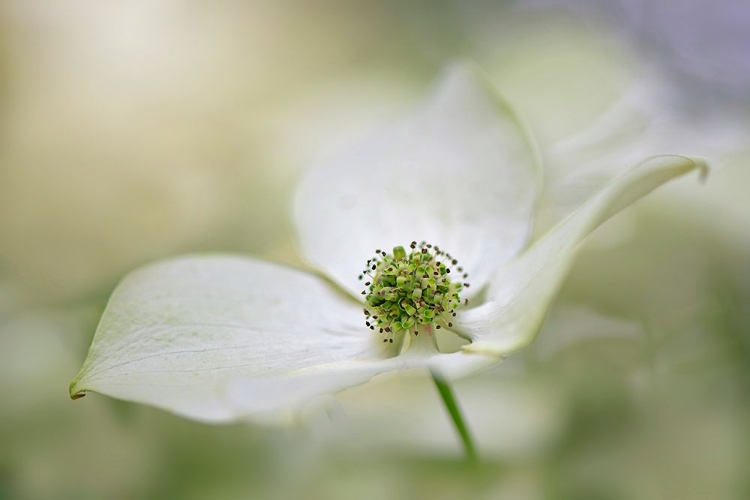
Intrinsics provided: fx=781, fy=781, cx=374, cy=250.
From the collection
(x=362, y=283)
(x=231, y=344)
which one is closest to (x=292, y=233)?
(x=362, y=283)

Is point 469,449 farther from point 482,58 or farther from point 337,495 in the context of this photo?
point 482,58

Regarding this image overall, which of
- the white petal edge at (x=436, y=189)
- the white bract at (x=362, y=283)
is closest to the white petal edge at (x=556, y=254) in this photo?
the white bract at (x=362, y=283)

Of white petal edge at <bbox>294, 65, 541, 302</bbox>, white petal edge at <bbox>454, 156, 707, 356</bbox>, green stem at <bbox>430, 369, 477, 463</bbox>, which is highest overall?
white petal edge at <bbox>294, 65, 541, 302</bbox>

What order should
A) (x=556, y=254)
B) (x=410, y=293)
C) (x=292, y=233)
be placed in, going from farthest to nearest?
1. (x=292, y=233)
2. (x=410, y=293)
3. (x=556, y=254)

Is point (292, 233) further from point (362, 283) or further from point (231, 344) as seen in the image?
point (231, 344)

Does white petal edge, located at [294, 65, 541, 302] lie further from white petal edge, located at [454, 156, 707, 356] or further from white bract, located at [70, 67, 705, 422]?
white petal edge, located at [454, 156, 707, 356]

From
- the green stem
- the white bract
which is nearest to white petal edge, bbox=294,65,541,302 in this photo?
the white bract

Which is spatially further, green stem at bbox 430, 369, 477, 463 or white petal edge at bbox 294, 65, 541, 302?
white petal edge at bbox 294, 65, 541, 302

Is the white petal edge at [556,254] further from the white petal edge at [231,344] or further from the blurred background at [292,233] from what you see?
the blurred background at [292,233]

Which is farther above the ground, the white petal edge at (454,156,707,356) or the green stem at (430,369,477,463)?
the white petal edge at (454,156,707,356)
